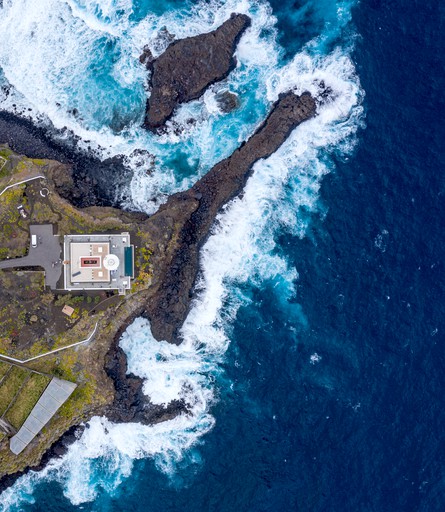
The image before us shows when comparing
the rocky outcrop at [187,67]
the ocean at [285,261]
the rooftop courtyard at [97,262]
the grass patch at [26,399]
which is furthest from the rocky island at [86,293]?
the ocean at [285,261]

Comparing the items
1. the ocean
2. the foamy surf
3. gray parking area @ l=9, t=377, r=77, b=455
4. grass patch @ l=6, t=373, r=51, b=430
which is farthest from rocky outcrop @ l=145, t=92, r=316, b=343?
grass patch @ l=6, t=373, r=51, b=430

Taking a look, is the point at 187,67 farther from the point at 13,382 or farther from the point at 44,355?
the point at 13,382

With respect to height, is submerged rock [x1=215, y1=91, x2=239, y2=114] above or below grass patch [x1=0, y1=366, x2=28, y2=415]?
above

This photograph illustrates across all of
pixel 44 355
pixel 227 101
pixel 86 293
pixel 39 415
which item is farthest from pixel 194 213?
pixel 39 415

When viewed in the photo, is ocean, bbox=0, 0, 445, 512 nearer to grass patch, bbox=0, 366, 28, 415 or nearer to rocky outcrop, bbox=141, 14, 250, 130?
rocky outcrop, bbox=141, 14, 250, 130

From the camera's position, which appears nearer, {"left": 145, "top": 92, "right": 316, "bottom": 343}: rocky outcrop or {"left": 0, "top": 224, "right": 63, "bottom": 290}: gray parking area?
{"left": 0, "top": 224, "right": 63, "bottom": 290}: gray parking area

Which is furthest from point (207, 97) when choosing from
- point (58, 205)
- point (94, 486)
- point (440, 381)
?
point (94, 486)

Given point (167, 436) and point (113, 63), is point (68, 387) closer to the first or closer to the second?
point (167, 436)
